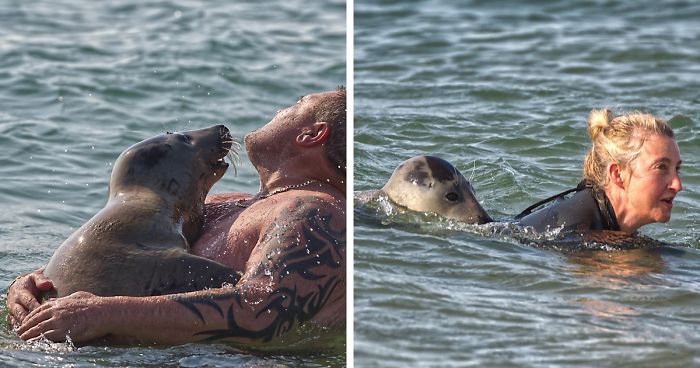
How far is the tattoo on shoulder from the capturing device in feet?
20.8

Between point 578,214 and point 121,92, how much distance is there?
21.9ft

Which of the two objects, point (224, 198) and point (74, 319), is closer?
point (74, 319)

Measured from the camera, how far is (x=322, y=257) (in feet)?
21.5

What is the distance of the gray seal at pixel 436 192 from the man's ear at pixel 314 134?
3.79 feet

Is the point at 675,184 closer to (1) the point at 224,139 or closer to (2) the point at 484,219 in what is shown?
(2) the point at 484,219

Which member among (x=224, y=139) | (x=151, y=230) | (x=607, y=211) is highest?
(x=224, y=139)

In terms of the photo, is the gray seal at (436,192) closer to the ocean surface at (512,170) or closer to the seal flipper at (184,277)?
the ocean surface at (512,170)

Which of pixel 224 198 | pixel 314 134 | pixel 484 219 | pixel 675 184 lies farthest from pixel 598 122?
pixel 224 198

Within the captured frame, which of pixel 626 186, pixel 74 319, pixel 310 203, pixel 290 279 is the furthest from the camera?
pixel 626 186

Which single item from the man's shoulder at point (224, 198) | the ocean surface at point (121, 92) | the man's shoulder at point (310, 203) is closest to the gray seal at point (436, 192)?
the man's shoulder at point (224, 198)

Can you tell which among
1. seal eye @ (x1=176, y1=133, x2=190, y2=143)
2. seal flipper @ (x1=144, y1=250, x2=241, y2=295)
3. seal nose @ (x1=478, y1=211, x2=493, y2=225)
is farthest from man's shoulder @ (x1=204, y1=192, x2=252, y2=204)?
seal nose @ (x1=478, y1=211, x2=493, y2=225)

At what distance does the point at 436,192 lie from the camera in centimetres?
838

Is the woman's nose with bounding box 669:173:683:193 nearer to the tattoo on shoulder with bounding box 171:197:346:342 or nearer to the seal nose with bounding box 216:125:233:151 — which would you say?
the tattoo on shoulder with bounding box 171:197:346:342

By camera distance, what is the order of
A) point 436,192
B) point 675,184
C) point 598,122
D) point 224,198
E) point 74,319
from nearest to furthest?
point 74,319, point 224,198, point 675,184, point 436,192, point 598,122
